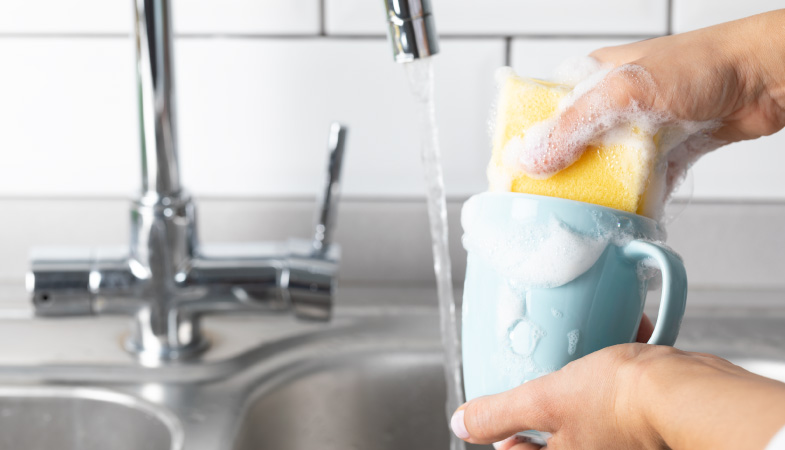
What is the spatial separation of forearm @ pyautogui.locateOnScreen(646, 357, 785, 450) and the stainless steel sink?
29cm

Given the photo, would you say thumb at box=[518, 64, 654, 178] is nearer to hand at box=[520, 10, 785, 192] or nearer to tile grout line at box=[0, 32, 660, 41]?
hand at box=[520, 10, 785, 192]

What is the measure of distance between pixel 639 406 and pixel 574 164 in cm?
10

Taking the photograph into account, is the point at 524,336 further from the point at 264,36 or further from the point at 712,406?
the point at 264,36

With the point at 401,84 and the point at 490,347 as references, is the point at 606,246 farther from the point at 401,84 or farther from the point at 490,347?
the point at 401,84

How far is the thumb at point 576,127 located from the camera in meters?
0.29

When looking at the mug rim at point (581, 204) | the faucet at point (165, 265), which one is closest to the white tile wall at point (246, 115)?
the faucet at point (165, 265)

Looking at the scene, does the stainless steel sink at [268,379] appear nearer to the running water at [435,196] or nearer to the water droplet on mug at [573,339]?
the running water at [435,196]

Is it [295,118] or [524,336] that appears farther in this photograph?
[295,118]

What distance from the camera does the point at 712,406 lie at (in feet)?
0.79

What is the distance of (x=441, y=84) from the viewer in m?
0.62

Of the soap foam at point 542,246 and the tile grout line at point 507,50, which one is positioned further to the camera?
the tile grout line at point 507,50

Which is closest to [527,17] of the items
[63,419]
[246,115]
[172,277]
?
[246,115]

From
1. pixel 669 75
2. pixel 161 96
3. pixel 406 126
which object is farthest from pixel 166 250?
pixel 669 75

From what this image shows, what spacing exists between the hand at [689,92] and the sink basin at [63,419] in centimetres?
37
